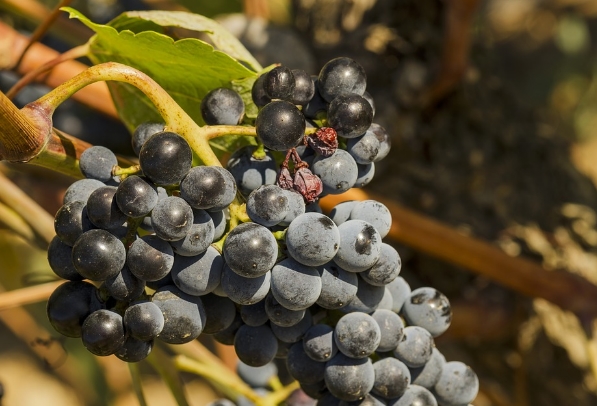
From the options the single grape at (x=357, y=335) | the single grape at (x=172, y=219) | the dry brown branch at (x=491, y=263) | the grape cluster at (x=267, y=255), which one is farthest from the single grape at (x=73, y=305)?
the dry brown branch at (x=491, y=263)

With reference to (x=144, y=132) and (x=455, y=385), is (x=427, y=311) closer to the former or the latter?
(x=455, y=385)

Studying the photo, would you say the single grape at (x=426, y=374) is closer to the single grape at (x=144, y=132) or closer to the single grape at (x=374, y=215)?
the single grape at (x=374, y=215)

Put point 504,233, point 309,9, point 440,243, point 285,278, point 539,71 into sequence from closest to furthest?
point 285,278 → point 440,243 → point 504,233 → point 309,9 → point 539,71

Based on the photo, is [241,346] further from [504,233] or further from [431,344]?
[504,233]

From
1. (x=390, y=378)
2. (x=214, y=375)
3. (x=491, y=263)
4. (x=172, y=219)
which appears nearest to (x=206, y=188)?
(x=172, y=219)

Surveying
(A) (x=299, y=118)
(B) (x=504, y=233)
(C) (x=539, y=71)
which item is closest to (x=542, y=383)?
(B) (x=504, y=233)
